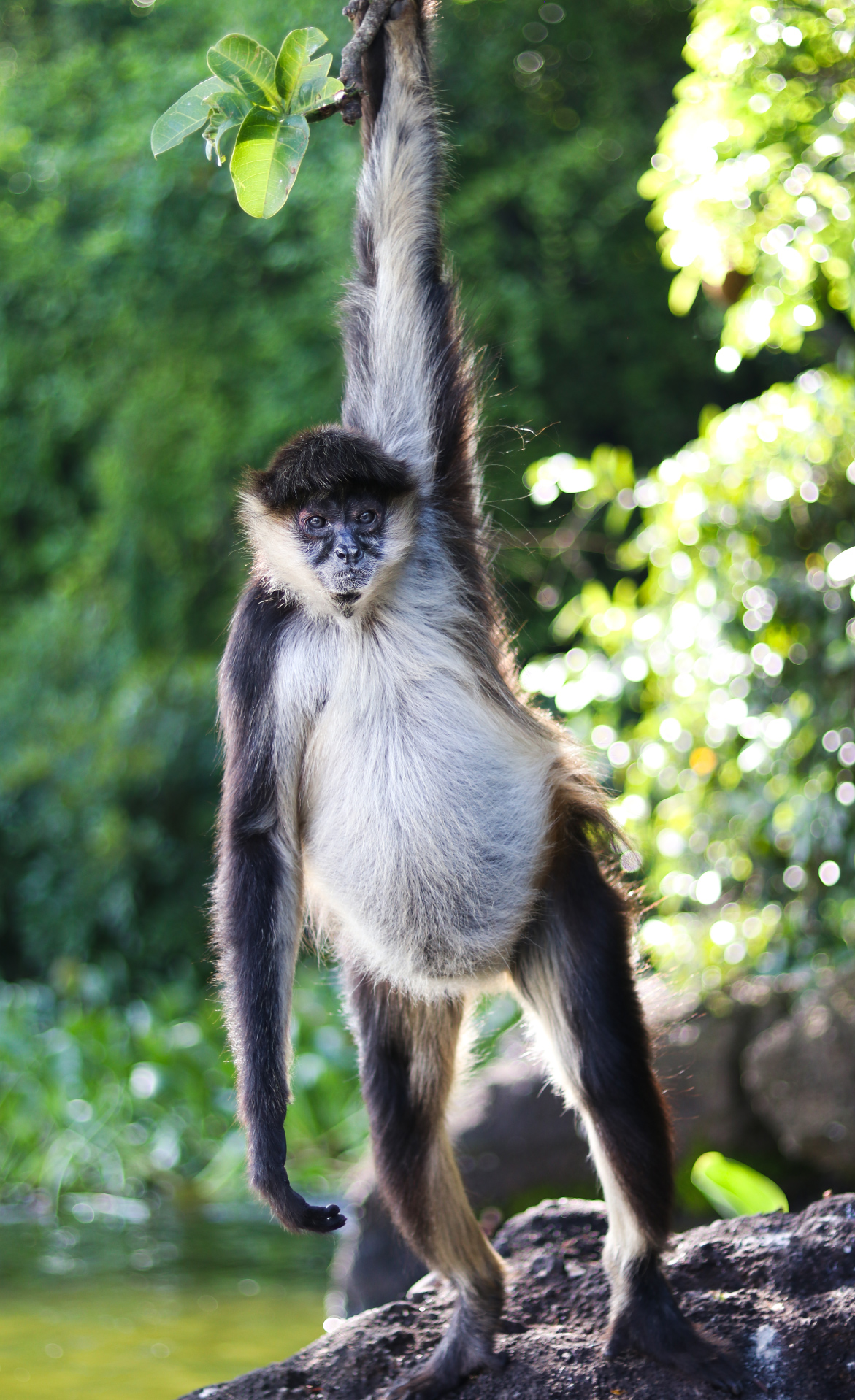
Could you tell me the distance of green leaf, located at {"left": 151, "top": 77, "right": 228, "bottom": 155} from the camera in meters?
3.15

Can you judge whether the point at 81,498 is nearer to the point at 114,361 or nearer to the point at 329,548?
the point at 114,361

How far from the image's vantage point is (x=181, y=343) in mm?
12109

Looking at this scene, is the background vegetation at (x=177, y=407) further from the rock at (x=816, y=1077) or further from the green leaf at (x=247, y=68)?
the green leaf at (x=247, y=68)

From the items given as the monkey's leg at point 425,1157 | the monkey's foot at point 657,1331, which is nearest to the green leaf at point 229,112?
the monkey's leg at point 425,1157

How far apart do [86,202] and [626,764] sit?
8237mm

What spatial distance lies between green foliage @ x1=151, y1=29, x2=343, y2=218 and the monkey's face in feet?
2.28

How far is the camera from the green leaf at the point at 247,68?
3.25m

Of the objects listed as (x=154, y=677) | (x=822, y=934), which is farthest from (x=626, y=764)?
(x=154, y=677)

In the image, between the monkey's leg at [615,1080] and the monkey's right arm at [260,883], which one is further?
the monkey's leg at [615,1080]

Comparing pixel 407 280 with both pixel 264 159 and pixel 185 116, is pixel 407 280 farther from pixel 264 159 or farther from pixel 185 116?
pixel 185 116

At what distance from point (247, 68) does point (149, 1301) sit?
5993mm

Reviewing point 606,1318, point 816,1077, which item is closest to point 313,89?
point 606,1318

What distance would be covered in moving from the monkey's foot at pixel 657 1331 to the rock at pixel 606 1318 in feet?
0.13

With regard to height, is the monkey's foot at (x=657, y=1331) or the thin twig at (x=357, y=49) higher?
the thin twig at (x=357, y=49)
